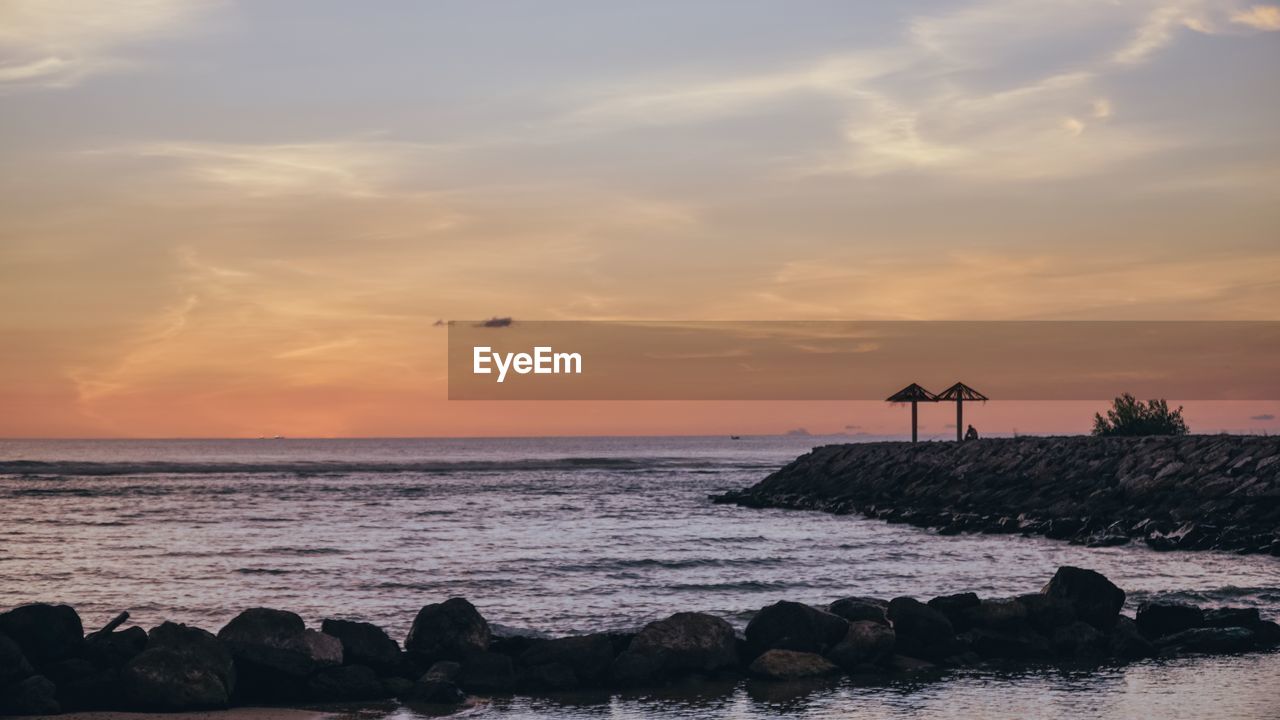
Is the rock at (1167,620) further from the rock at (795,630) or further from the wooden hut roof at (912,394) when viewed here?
the wooden hut roof at (912,394)

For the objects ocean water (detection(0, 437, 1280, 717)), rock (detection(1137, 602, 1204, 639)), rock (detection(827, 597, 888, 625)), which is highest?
rock (detection(827, 597, 888, 625))

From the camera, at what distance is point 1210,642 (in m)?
15.5

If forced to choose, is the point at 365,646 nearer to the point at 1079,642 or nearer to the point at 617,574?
the point at 1079,642

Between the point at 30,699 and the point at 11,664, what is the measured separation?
2.28 feet

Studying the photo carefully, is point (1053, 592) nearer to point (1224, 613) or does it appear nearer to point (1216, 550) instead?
point (1224, 613)

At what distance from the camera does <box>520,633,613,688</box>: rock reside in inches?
560

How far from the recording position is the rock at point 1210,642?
50.6 feet

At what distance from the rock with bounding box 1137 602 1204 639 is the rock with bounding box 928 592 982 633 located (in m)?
2.39

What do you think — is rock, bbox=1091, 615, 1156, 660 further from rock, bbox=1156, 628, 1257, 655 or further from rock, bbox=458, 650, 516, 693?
rock, bbox=458, 650, 516, 693

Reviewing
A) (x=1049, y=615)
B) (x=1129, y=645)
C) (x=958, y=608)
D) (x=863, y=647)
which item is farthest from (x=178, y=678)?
(x=1129, y=645)

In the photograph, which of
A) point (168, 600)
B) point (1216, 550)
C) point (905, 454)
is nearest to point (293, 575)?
point (168, 600)

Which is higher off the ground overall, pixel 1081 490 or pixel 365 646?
pixel 1081 490

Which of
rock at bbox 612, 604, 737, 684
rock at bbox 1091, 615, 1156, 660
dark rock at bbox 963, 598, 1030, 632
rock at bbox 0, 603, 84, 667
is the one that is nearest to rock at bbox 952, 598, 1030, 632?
dark rock at bbox 963, 598, 1030, 632

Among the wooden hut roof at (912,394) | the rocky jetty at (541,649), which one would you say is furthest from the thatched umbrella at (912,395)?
the rocky jetty at (541,649)
